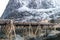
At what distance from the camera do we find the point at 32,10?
9.57ft

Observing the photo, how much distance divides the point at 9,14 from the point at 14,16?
0.15 metres

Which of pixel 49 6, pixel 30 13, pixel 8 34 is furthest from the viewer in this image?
pixel 49 6

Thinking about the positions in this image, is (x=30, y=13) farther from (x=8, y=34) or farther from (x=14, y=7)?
(x=8, y=34)

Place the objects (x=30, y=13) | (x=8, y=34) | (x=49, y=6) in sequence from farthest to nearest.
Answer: (x=49, y=6)
(x=30, y=13)
(x=8, y=34)

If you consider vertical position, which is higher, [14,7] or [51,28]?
[14,7]

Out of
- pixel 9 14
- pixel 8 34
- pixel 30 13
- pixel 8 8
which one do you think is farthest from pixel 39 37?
pixel 8 8

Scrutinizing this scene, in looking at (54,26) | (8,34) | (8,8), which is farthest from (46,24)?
(8,8)

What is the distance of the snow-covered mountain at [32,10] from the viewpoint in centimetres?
271

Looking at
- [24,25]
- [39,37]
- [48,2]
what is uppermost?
[48,2]

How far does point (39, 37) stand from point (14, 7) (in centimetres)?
90

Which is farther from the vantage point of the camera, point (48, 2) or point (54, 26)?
point (48, 2)

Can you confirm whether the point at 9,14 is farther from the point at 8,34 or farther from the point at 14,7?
the point at 8,34

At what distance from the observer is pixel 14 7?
3.07 metres

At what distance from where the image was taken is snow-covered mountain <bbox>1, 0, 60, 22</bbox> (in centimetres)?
271
